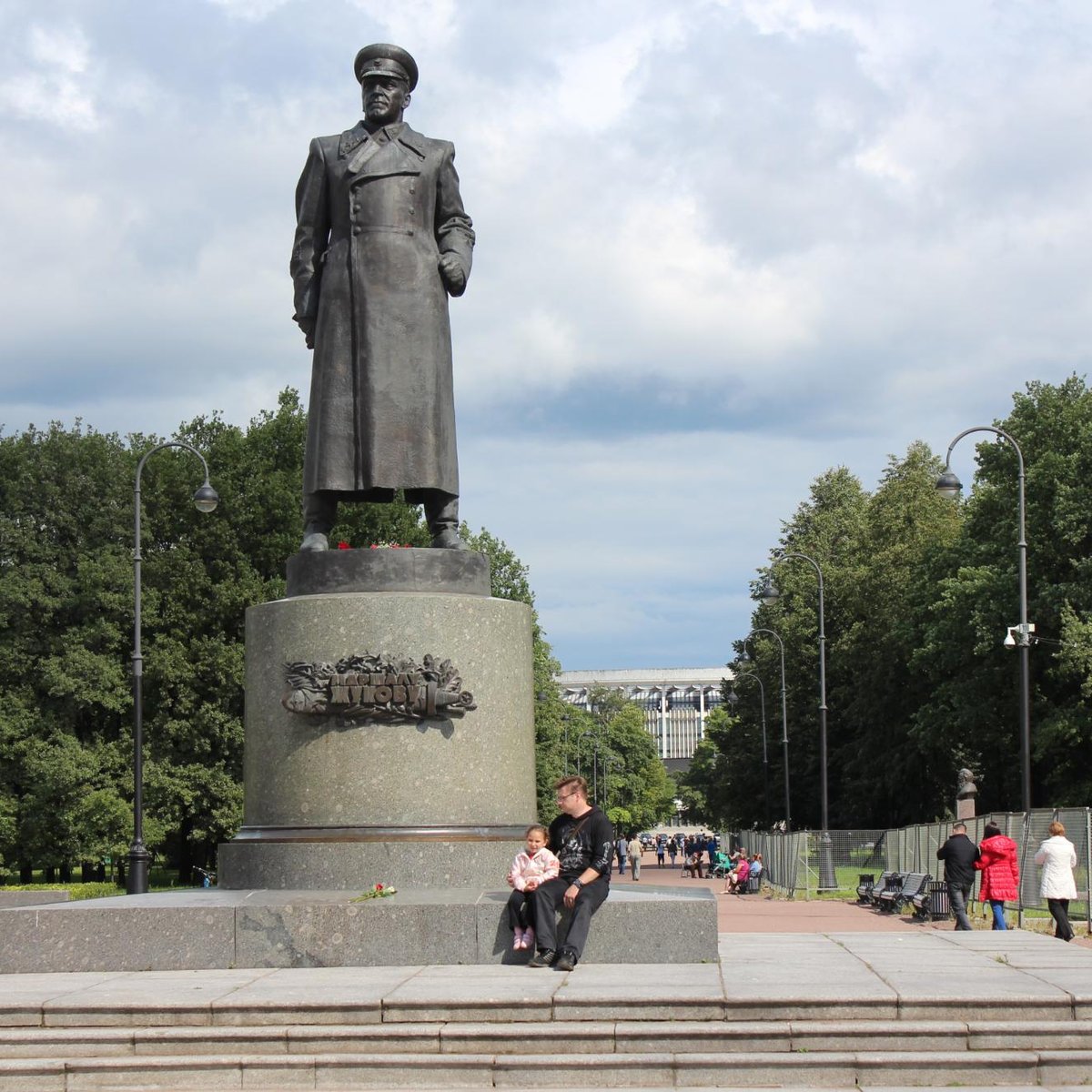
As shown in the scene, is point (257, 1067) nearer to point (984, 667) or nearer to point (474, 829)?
point (474, 829)

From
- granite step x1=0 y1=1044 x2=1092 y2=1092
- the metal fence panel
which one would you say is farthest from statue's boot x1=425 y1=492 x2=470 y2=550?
the metal fence panel

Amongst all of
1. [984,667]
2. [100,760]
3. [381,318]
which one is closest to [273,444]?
[100,760]

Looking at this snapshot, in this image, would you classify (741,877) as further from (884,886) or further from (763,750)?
(763,750)

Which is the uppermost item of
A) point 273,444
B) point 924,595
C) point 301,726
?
point 273,444

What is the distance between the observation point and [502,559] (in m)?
55.8

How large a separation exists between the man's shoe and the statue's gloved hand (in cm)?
576

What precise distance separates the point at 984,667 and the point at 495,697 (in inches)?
1414

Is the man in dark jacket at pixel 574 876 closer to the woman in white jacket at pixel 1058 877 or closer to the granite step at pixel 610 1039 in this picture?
the granite step at pixel 610 1039

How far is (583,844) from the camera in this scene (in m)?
11.2

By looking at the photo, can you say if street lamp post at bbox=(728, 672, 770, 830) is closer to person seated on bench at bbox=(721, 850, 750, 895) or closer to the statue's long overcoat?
person seated on bench at bbox=(721, 850, 750, 895)

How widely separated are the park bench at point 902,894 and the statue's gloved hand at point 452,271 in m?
20.9

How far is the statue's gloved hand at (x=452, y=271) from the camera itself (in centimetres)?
1392

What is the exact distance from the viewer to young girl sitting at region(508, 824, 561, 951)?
35.9 ft

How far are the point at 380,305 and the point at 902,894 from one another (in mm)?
22290
